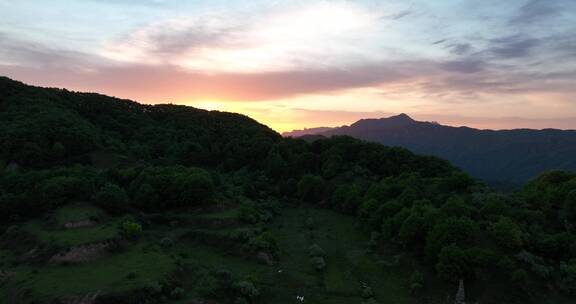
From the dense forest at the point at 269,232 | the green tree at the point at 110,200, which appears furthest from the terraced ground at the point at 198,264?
the green tree at the point at 110,200

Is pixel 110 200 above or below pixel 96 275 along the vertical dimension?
above

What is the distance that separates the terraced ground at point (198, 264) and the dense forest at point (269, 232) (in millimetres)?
220

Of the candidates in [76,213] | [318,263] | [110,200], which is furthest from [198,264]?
[76,213]

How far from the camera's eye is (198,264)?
50.4 m

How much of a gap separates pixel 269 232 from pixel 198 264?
1216 cm

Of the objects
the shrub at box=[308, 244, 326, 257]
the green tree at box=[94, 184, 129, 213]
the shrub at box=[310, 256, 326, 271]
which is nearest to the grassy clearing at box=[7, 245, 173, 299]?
the green tree at box=[94, 184, 129, 213]

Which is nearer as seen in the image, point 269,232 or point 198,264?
point 198,264

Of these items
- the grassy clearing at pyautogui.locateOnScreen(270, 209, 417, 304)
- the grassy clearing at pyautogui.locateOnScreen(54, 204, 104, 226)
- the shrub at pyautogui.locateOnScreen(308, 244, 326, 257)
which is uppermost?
the grassy clearing at pyautogui.locateOnScreen(54, 204, 104, 226)

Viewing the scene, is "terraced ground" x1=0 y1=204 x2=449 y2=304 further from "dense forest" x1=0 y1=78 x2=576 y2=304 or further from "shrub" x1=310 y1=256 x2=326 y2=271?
"shrub" x1=310 y1=256 x2=326 y2=271

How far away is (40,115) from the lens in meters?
103

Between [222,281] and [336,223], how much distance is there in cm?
3365

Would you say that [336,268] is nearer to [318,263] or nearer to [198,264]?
[318,263]

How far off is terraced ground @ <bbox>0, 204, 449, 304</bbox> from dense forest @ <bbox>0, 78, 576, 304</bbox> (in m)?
0.22

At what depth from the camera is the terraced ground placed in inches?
1678
